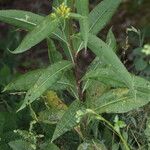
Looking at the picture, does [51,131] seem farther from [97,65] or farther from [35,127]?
[97,65]

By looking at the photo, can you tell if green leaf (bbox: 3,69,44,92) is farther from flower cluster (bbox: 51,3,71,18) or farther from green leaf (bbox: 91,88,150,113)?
flower cluster (bbox: 51,3,71,18)

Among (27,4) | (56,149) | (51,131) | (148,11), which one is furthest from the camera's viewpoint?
(27,4)

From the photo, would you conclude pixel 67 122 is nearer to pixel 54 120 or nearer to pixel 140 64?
pixel 54 120

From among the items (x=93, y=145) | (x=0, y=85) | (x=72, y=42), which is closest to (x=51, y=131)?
(x=93, y=145)

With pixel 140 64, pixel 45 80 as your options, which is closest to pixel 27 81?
pixel 45 80

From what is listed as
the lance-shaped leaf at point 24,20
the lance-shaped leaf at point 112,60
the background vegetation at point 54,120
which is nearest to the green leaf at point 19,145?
the background vegetation at point 54,120

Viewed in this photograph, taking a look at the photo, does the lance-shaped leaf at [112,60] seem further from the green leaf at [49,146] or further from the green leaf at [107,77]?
the green leaf at [49,146]
